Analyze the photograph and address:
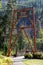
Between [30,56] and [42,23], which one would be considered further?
[42,23]

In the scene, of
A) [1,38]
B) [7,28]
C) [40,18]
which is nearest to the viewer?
[1,38]

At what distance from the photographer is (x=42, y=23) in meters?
110

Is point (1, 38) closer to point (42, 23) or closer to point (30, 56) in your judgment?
point (30, 56)

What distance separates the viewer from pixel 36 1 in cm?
13362

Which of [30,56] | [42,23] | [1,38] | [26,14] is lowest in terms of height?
[42,23]

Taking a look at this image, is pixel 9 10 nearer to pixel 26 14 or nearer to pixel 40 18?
pixel 26 14

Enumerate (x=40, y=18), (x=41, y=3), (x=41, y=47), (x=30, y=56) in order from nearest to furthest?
(x=30, y=56)
(x=41, y=47)
(x=40, y=18)
(x=41, y=3)

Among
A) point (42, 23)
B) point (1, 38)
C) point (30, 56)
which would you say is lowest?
point (42, 23)

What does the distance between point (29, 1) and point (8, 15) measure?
290ft

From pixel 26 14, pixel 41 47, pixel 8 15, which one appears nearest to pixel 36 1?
pixel 41 47

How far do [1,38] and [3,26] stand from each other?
2.27 metres

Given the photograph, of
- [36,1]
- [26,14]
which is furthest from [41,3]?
[26,14]

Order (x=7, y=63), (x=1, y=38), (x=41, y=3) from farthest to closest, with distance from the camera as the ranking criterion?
(x=41, y=3), (x=1, y=38), (x=7, y=63)

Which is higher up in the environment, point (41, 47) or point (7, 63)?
point (7, 63)
